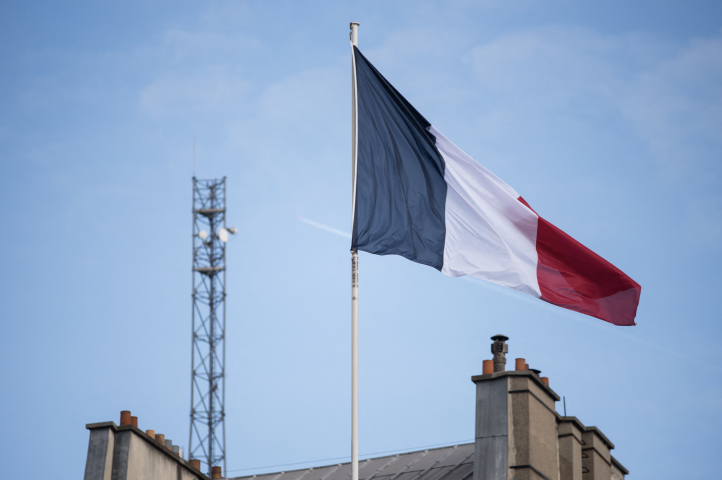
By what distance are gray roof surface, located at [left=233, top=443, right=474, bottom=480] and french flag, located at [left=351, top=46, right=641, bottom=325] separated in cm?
464

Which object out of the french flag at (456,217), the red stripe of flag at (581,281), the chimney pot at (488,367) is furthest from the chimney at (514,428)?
the french flag at (456,217)

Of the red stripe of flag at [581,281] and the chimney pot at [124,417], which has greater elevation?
the red stripe of flag at [581,281]

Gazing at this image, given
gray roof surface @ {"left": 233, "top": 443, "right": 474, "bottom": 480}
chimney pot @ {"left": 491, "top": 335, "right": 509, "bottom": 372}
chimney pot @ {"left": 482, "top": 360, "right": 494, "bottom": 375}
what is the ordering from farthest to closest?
Result: 1. gray roof surface @ {"left": 233, "top": 443, "right": 474, "bottom": 480}
2. chimney pot @ {"left": 491, "top": 335, "right": 509, "bottom": 372}
3. chimney pot @ {"left": 482, "top": 360, "right": 494, "bottom": 375}

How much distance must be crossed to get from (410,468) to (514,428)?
18.9ft

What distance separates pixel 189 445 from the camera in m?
48.2

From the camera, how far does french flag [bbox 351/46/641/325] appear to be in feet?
64.0

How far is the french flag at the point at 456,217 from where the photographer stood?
1950cm

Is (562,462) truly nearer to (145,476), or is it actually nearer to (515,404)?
(515,404)

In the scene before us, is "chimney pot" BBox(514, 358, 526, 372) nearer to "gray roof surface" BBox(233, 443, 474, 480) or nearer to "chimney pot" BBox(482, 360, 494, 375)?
"chimney pot" BBox(482, 360, 494, 375)

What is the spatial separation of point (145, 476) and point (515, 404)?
6748mm

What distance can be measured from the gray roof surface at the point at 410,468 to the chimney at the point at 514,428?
2.52 m

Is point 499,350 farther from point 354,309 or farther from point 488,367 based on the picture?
point 354,309

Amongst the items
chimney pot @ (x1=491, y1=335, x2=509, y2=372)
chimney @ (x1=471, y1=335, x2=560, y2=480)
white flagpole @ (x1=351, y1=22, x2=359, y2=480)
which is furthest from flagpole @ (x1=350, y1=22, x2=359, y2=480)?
chimney pot @ (x1=491, y1=335, x2=509, y2=372)

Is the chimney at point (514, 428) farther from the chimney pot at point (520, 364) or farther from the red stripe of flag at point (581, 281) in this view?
the red stripe of flag at point (581, 281)
